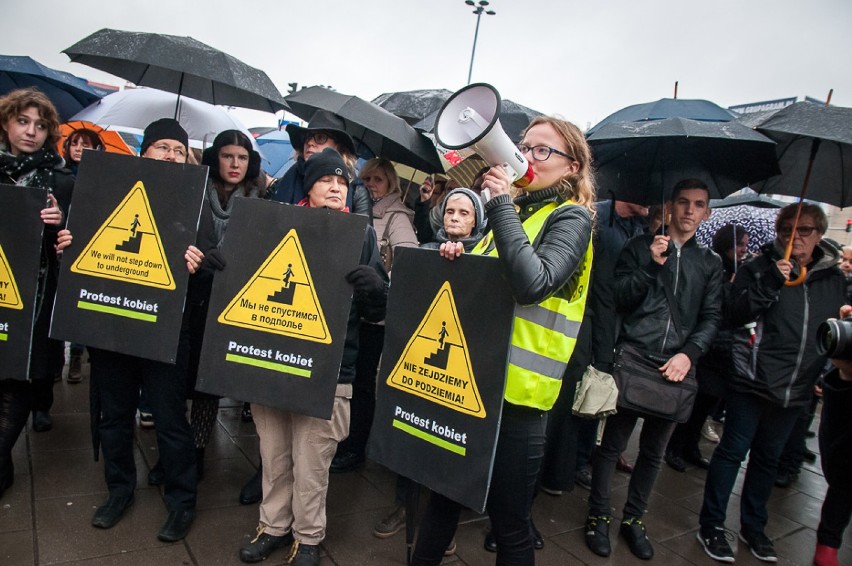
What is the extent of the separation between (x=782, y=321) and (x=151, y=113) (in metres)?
5.24

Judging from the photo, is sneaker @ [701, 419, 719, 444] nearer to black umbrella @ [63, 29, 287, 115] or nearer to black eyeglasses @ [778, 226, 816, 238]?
black eyeglasses @ [778, 226, 816, 238]

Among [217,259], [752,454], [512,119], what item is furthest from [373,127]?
[752,454]

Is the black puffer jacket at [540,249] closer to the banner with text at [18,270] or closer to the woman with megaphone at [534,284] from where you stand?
the woman with megaphone at [534,284]

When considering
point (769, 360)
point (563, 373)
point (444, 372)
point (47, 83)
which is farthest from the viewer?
point (47, 83)

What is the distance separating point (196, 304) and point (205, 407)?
2.68ft

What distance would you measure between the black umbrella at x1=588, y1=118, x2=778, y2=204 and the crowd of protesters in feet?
0.78

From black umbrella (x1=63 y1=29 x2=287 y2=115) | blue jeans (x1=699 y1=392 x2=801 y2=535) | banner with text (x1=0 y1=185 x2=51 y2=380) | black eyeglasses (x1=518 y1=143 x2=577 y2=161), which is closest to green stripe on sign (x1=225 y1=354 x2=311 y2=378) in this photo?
banner with text (x1=0 y1=185 x2=51 y2=380)

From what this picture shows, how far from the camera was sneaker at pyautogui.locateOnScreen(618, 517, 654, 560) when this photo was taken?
3.23 m

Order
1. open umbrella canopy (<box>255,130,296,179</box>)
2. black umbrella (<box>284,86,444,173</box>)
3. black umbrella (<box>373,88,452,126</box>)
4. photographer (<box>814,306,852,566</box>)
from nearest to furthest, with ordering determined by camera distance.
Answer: photographer (<box>814,306,852,566</box>) → black umbrella (<box>284,86,444,173</box>) → black umbrella (<box>373,88,452,126</box>) → open umbrella canopy (<box>255,130,296,179</box>)

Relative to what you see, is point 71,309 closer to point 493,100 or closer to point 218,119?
point 493,100

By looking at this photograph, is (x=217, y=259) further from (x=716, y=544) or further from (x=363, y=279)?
(x=716, y=544)

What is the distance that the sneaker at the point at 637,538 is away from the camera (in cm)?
323

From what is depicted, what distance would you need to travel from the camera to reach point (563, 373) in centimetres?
233

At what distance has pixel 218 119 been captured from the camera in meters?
5.26
